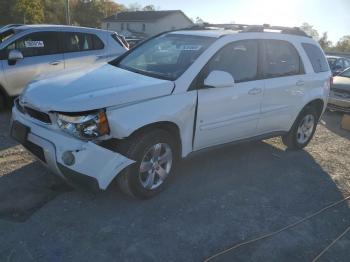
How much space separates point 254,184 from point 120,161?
2.01m

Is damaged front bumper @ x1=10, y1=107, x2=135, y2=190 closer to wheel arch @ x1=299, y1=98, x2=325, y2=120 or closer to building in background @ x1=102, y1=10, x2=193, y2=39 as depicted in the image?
wheel arch @ x1=299, y1=98, x2=325, y2=120

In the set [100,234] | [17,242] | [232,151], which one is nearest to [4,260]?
[17,242]

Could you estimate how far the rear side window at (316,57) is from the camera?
5954 mm

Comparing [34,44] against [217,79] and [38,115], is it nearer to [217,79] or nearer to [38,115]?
[38,115]

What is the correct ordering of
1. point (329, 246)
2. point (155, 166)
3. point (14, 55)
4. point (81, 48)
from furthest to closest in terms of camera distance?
point (81, 48), point (14, 55), point (155, 166), point (329, 246)

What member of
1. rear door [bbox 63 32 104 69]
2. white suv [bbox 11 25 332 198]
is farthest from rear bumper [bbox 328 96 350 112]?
rear door [bbox 63 32 104 69]

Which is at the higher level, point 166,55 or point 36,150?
point 166,55

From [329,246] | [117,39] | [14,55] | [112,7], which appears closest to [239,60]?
[329,246]

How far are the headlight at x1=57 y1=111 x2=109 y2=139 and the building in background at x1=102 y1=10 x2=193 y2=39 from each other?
177ft

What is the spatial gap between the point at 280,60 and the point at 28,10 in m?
42.1

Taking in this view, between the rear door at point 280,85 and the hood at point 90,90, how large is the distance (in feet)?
5.63

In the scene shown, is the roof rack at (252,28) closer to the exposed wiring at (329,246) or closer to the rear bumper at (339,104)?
the exposed wiring at (329,246)

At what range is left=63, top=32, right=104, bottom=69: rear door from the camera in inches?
304

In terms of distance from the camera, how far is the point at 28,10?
41.8 m
